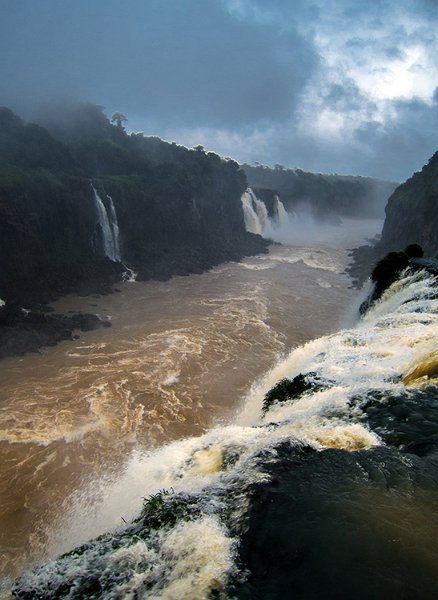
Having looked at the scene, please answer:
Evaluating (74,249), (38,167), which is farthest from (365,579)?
(38,167)

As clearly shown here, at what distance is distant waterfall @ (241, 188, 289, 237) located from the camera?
62562 mm

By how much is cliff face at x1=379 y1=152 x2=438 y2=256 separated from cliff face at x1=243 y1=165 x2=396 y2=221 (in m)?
36.2

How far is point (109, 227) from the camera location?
38.0 meters

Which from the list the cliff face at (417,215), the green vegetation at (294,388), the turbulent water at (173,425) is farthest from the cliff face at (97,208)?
the green vegetation at (294,388)

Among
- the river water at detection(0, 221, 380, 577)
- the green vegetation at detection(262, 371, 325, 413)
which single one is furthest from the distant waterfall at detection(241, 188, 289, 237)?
the green vegetation at detection(262, 371, 325, 413)

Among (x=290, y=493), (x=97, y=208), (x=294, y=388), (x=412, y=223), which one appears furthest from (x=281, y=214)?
(x=290, y=493)

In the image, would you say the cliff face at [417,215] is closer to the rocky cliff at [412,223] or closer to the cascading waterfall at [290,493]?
the rocky cliff at [412,223]

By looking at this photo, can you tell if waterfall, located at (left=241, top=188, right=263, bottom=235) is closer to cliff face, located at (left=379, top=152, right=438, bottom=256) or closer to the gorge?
cliff face, located at (left=379, top=152, right=438, bottom=256)

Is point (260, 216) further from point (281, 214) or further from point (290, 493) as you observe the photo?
point (290, 493)

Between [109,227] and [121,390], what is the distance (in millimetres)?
24167

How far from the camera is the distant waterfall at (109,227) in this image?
3675 cm

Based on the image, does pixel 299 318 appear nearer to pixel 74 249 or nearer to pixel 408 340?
pixel 408 340

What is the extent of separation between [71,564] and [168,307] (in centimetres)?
2416

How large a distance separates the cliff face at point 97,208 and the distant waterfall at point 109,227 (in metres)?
0.21
